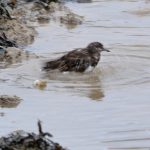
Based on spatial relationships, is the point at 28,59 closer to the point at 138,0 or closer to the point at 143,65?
the point at 143,65

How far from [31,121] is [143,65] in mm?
2944

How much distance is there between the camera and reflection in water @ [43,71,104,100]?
9242mm

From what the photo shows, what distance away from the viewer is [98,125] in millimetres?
7777

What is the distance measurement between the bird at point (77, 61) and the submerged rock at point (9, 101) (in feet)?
5.80

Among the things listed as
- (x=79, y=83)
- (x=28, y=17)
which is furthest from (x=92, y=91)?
(x=28, y=17)

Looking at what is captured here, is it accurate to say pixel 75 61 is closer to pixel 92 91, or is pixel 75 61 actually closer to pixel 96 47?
pixel 96 47

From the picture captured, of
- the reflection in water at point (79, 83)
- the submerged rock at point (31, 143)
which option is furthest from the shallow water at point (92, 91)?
the submerged rock at point (31, 143)

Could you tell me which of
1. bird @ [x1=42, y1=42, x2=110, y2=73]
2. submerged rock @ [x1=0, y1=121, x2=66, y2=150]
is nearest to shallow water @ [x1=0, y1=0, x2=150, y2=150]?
bird @ [x1=42, y1=42, x2=110, y2=73]

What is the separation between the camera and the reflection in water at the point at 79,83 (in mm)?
9242

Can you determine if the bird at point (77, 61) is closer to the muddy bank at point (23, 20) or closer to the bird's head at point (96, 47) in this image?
the bird's head at point (96, 47)

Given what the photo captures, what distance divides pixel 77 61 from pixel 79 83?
3.00 feet

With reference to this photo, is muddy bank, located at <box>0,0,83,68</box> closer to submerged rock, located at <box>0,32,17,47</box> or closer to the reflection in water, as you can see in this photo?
submerged rock, located at <box>0,32,17,47</box>

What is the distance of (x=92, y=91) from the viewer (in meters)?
9.39

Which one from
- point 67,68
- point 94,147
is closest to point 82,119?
point 94,147
